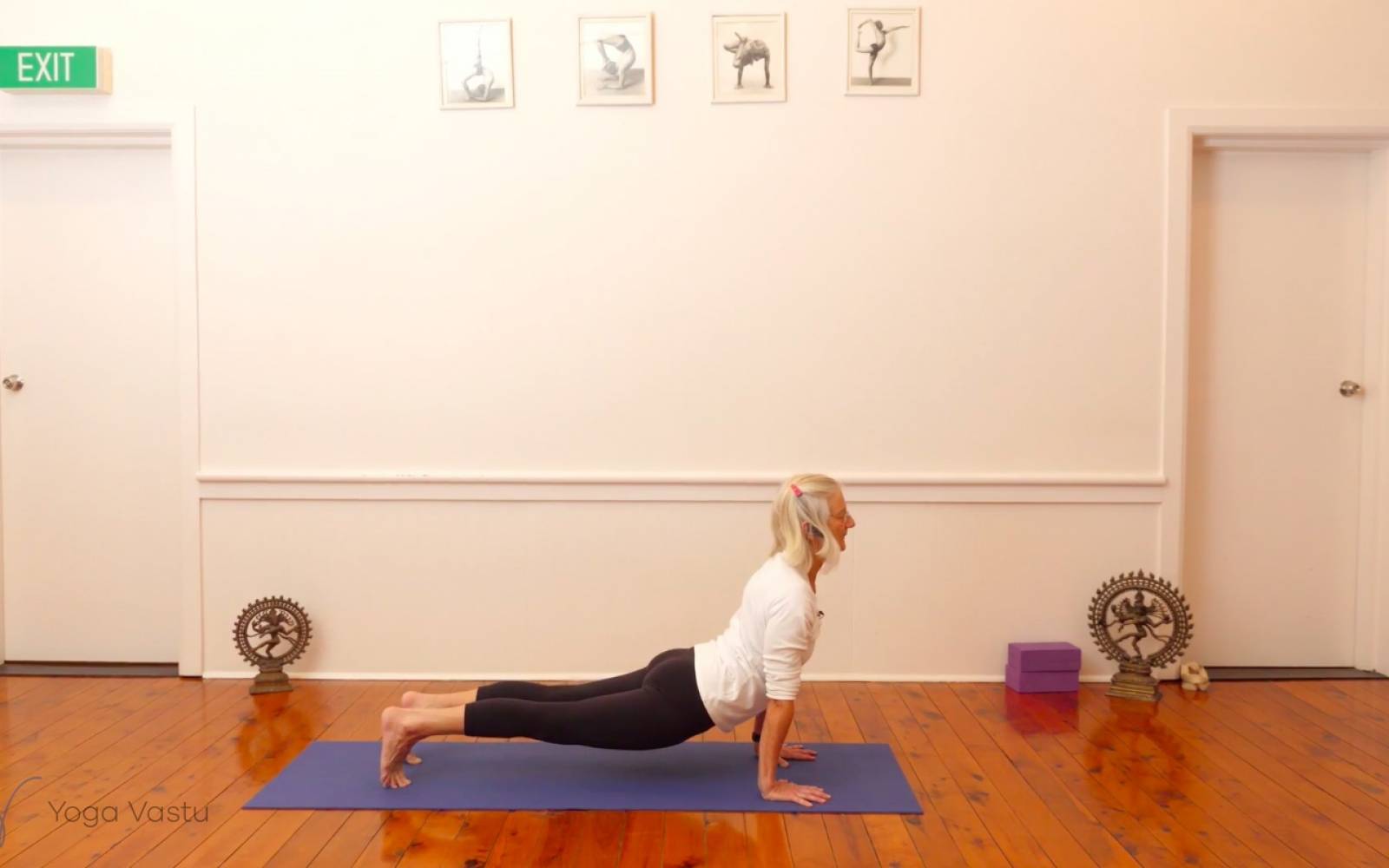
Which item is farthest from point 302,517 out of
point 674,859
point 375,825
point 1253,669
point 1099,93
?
point 1253,669

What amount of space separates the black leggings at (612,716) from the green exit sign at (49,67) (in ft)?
9.74

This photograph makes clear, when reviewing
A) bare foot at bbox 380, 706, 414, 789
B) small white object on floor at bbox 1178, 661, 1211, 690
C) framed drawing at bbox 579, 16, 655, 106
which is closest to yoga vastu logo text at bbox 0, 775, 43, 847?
bare foot at bbox 380, 706, 414, 789

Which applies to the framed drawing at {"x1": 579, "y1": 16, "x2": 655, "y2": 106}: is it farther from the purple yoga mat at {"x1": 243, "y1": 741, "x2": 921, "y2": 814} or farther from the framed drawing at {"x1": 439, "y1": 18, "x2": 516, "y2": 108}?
the purple yoga mat at {"x1": 243, "y1": 741, "x2": 921, "y2": 814}

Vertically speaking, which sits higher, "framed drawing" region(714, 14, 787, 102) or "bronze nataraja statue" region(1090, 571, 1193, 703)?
"framed drawing" region(714, 14, 787, 102)

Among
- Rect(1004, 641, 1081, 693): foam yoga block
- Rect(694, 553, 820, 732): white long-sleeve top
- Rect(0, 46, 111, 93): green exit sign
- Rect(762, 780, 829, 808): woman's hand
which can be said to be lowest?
Rect(762, 780, 829, 808): woman's hand

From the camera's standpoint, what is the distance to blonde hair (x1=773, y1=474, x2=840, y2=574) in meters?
3.09

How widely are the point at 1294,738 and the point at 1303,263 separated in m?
1.95

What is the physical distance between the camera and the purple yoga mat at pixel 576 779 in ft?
9.96

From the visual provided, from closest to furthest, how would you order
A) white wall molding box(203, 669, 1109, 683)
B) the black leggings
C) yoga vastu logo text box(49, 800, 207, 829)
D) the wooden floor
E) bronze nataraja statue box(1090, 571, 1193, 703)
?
the wooden floor < yoga vastu logo text box(49, 800, 207, 829) < the black leggings < bronze nataraja statue box(1090, 571, 1193, 703) < white wall molding box(203, 669, 1109, 683)

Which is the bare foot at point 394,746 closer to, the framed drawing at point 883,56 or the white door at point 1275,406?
the framed drawing at point 883,56

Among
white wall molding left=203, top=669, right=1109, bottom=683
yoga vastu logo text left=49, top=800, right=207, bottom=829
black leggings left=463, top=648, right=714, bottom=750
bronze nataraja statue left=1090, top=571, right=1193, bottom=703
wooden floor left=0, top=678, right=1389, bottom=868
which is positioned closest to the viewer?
wooden floor left=0, top=678, right=1389, bottom=868

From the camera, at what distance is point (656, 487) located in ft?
14.2

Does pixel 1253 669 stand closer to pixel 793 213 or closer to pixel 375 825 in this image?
pixel 793 213

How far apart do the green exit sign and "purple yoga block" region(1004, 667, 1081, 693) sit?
4.22m
